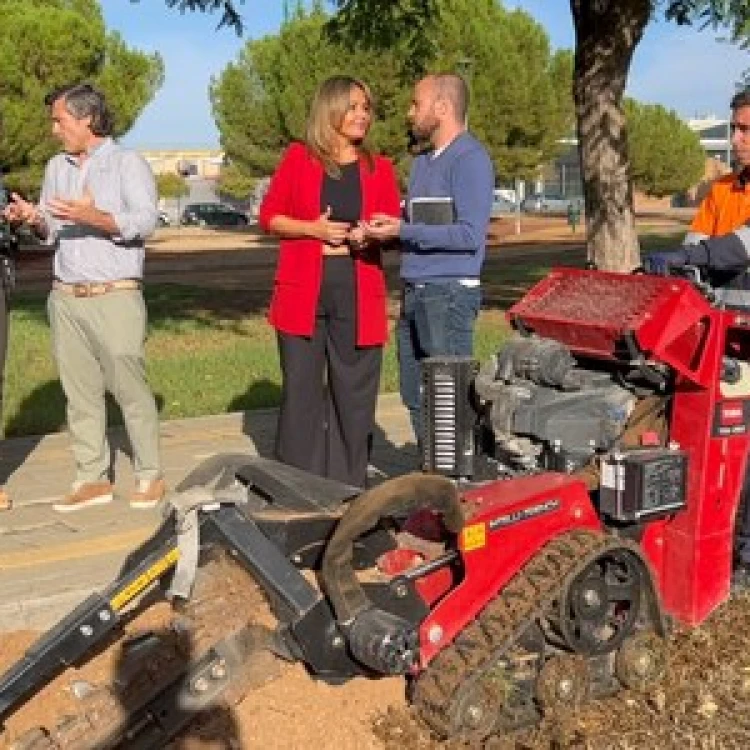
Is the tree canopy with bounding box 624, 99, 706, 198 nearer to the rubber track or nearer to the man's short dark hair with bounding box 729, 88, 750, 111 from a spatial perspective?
the man's short dark hair with bounding box 729, 88, 750, 111

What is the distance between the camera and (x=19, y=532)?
586cm

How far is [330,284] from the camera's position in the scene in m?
5.63

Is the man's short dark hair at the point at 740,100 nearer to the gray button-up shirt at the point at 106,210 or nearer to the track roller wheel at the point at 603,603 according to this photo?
the track roller wheel at the point at 603,603

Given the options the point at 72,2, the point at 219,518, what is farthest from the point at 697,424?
the point at 72,2

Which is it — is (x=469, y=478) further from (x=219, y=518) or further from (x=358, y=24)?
(x=358, y=24)

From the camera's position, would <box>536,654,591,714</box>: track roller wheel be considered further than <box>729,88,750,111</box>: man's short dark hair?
No

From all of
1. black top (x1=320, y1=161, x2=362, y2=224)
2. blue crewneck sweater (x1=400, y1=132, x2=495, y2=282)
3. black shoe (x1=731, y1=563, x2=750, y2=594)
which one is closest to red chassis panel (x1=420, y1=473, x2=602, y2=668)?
black shoe (x1=731, y1=563, x2=750, y2=594)

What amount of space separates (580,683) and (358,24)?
11287mm

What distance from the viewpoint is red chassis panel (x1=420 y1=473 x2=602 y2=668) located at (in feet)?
12.0

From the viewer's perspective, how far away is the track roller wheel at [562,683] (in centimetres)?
376

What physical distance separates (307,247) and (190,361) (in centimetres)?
638

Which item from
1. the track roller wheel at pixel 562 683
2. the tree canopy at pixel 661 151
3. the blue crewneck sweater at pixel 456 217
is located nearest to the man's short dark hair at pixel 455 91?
the blue crewneck sweater at pixel 456 217

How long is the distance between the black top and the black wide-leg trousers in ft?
0.62

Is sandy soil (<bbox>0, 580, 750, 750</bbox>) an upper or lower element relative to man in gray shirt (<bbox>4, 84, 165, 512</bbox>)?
lower
